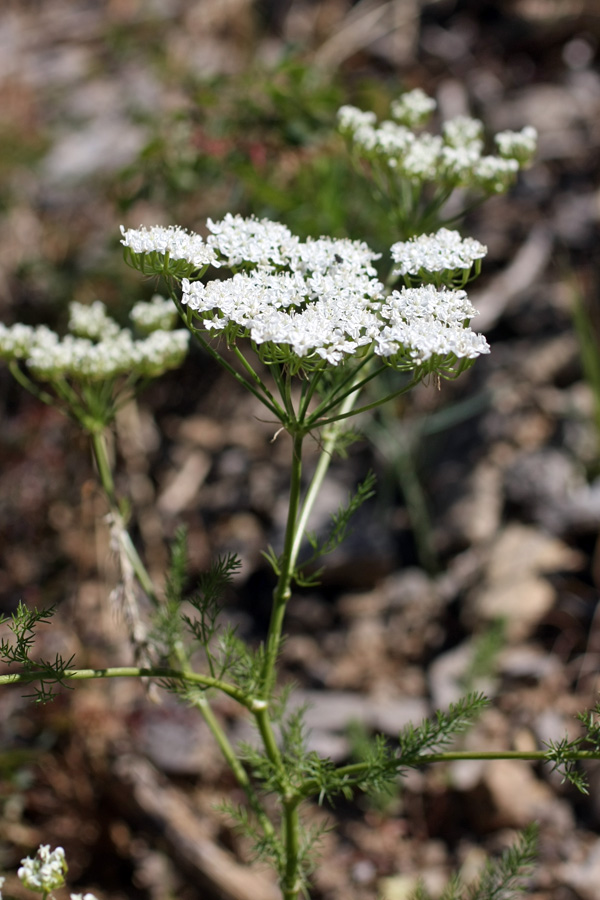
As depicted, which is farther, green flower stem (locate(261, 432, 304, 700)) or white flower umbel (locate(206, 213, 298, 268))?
white flower umbel (locate(206, 213, 298, 268))

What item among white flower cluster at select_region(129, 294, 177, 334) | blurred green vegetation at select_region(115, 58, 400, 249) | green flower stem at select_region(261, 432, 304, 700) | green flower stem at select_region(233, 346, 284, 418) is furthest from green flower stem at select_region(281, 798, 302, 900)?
blurred green vegetation at select_region(115, 58, 400, 249)

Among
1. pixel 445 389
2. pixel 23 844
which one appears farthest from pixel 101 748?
pixel 445 389

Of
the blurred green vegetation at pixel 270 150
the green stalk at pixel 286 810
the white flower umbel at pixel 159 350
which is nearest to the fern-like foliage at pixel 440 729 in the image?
the green stalk at pixel 286 810

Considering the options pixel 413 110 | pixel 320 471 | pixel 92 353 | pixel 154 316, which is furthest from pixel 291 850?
pixel 413 110

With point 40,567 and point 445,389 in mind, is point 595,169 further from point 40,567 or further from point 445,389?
point 40,567

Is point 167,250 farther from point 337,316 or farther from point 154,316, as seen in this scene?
point 154,316

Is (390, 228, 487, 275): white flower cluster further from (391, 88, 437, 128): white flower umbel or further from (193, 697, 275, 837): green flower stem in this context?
(193, 697, 275, 837): green flower stem
